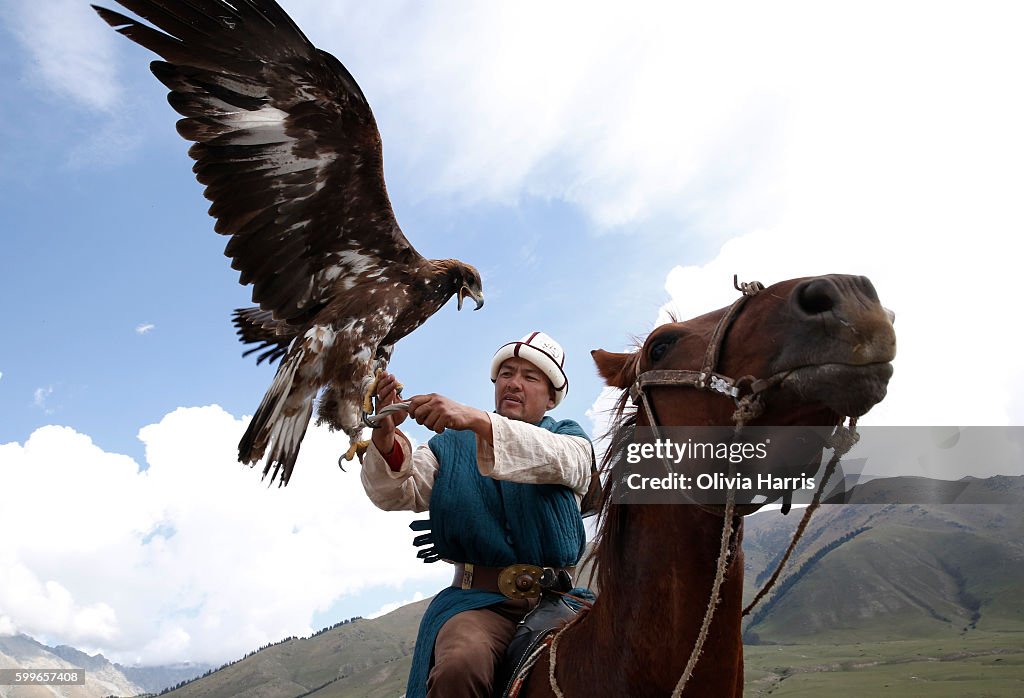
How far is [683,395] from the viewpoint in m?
2.34

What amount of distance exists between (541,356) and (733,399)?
70.2 inches

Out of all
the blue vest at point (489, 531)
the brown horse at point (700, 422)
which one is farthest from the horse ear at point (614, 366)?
the blue vest at point (489, 531)

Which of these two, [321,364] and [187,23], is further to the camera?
[321,364]

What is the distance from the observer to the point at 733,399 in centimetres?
218

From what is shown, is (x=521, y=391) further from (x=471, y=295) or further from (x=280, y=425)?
(x=471, y=295)

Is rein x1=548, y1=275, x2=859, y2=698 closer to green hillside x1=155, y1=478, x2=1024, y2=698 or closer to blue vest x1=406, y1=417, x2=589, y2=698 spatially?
blue vest x1=406, y1=417, x2=589, y2=698

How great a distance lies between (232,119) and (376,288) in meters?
1.59

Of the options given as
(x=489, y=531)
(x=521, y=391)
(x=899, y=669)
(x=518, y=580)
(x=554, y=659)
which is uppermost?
(x=521, y=391)

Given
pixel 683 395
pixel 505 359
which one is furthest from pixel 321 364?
pixel 683 395

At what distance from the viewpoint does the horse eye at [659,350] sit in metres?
2.50

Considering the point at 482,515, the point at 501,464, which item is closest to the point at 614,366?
the point at 501,464

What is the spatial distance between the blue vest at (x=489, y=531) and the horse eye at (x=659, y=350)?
104 cm

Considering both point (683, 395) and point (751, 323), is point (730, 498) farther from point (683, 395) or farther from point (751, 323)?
point (751, 323)

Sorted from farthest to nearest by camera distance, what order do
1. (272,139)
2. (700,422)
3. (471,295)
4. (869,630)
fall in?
(869,630)
(471,295)
(272,139)
(700,422)
